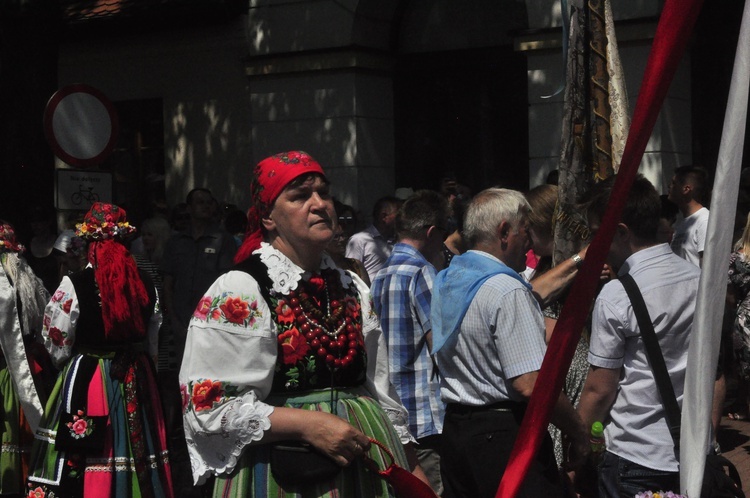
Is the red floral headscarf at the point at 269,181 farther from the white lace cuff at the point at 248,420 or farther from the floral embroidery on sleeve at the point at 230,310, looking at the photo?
the white lace cuff at the point at 248,420

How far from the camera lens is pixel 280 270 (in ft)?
12.2

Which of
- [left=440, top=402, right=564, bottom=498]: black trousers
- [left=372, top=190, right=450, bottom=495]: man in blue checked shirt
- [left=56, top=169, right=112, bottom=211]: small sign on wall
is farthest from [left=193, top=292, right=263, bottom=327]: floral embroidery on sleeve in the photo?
[left=56, top=169, right=112, bottom=211]: small sign on wall

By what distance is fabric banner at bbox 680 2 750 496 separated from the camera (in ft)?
9.41

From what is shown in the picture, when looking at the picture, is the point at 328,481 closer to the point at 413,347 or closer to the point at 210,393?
the point at 210,393

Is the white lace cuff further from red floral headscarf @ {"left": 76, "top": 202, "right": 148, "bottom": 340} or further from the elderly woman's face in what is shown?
red floral headscarf @ {"left": 76, "top": 202, "right": 148, "bottom": 340}

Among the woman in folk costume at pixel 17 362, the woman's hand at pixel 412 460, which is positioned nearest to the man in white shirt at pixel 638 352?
the woman's hand at pixel 412 460

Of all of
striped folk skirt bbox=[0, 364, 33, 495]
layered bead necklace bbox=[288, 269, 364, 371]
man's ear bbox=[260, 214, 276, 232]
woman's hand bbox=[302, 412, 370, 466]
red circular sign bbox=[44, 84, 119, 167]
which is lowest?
striped folk skirt bbox=[0, 364, 33, 495]

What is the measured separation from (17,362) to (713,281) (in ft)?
17.4

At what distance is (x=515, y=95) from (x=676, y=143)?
7.75 ft

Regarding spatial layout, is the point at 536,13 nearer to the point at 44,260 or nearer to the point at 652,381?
the point at 44,260

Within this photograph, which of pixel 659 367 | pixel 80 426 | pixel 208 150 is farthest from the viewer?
pixel 208 150

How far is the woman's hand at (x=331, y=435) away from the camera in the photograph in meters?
3.46

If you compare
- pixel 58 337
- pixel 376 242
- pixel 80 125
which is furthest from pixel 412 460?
pixel 376 242

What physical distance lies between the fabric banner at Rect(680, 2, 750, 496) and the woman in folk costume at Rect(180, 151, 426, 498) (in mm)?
954
